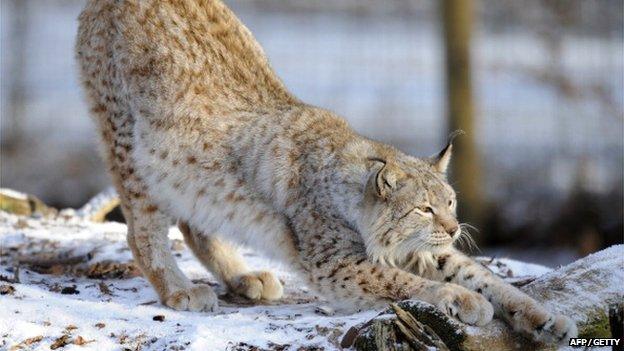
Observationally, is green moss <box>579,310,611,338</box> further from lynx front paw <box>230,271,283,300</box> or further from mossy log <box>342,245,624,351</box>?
lynx front paw <box>230,271,283,300</box>

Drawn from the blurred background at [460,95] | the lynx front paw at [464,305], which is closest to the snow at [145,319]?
the lynx front paw at [464,305]

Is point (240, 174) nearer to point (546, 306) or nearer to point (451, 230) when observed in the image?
point (451, 230)

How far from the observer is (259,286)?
18.0 feet

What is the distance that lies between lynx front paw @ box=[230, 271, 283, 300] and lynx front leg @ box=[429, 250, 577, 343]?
0.94 meters

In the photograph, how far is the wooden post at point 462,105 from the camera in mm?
9562

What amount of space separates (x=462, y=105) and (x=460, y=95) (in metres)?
0.09

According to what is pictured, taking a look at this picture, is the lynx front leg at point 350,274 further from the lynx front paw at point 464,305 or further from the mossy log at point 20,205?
the mossy log at point 20,205

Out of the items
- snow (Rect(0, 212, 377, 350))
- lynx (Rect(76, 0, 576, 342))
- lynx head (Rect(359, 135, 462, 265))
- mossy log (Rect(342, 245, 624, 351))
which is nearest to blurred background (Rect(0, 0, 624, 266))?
lynx (Rect(76, 0, 576, 342))

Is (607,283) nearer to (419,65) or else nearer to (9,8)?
(419,65)

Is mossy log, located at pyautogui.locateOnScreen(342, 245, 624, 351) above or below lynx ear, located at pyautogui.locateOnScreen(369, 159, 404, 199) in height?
below

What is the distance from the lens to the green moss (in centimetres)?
408

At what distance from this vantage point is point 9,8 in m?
11.5

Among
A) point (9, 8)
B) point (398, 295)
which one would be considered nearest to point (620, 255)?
point (398, 295)

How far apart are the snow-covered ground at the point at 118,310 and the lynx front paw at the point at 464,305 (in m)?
0.29
